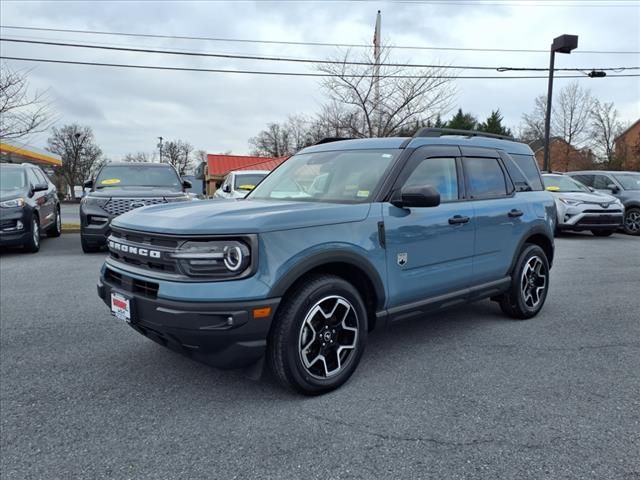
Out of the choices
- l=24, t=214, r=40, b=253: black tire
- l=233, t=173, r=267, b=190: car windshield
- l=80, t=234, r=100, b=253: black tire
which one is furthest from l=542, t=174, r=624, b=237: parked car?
l=24, t=214, r=40, b=253: black tire

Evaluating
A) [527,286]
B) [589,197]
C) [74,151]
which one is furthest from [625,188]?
[74,151]

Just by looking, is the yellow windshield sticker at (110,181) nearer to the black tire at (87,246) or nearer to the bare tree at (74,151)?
the black tire at (87,246)

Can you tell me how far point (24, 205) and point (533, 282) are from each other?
8.68 metres

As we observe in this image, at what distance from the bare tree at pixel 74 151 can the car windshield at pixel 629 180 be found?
56461 millimetres

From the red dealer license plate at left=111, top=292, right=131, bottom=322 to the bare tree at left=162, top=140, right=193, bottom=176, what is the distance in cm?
7716

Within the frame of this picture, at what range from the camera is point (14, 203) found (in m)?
8.47

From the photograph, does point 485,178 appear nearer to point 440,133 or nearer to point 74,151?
point 440,133

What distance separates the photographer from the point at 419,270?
3580 mm

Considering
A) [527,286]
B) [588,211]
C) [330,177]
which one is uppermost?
[330,177]

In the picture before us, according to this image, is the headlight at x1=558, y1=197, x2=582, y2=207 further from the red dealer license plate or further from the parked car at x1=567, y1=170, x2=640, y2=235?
the red dealer license plate

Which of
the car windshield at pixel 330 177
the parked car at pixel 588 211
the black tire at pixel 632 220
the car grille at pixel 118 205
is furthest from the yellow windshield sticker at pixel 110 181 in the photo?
the black tire at pixel 632 220

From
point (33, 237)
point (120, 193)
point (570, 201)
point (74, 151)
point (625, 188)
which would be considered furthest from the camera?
point (74, 151)

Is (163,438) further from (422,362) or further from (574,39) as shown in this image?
(574,39)

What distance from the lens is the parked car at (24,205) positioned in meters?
8.43
